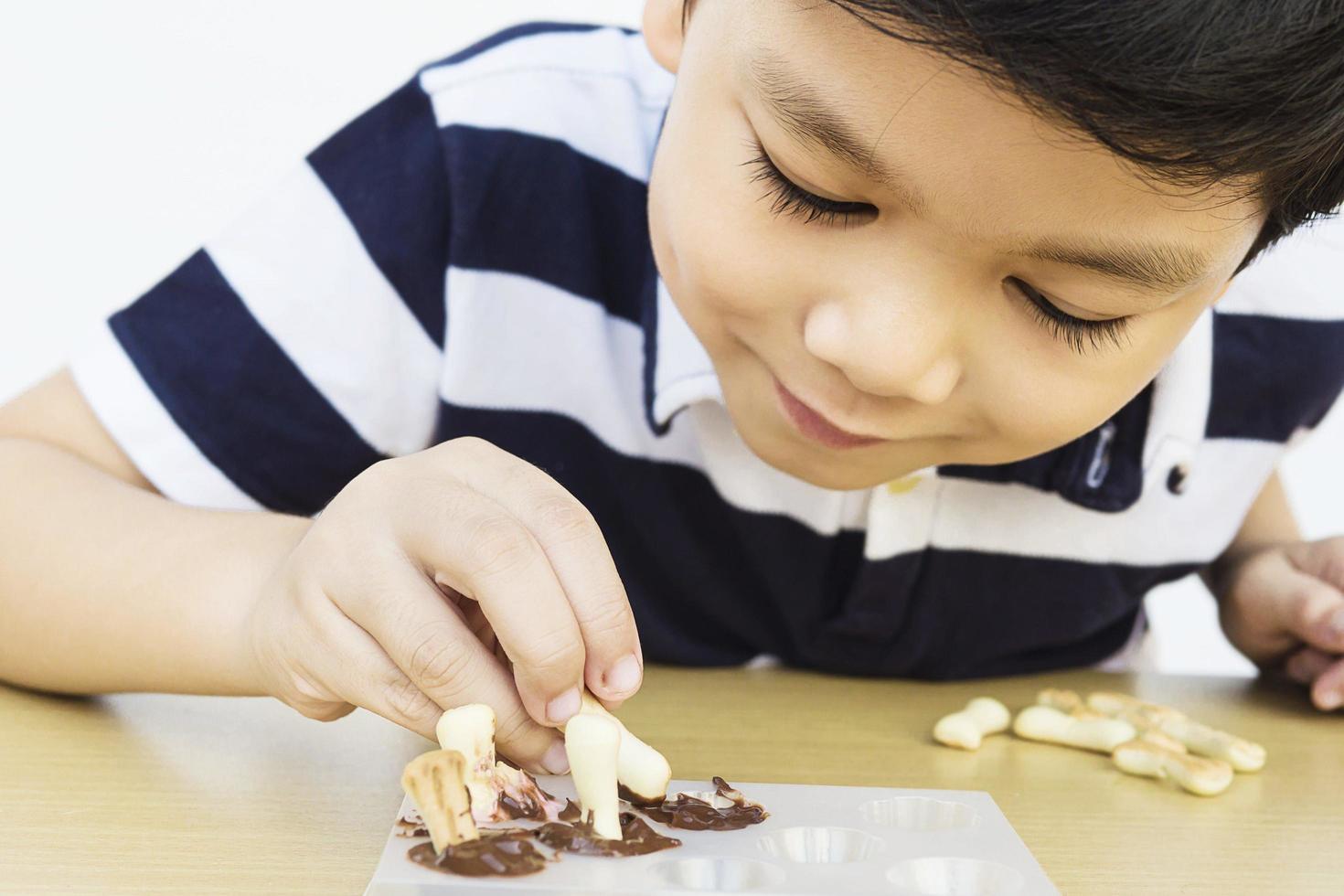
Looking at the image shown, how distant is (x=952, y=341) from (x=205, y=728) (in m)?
0.32

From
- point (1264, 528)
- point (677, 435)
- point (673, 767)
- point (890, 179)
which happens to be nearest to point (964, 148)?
point (890, 179)

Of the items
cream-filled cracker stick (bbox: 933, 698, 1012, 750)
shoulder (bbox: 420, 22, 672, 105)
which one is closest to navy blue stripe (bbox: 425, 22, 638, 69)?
shoulder (bbox: 420, 22, 672, 105)

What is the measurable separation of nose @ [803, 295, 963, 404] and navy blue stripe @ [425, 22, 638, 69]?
39 centimetres

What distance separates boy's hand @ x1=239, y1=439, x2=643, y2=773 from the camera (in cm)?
41

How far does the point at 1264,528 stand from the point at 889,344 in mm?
577

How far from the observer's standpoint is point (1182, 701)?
68 cm

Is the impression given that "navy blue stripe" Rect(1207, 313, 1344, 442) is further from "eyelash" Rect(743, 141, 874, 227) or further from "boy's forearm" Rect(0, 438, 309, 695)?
"boy's forearm" Rect(0, 438, 309, 695)

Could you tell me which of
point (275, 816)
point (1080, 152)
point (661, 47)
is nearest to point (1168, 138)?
point (1080, 152)

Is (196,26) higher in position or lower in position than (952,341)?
higher

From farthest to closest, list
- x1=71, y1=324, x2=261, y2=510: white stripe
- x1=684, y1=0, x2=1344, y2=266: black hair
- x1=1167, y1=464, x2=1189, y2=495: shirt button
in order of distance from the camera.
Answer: x1=1167, y1=464, x2=1189, y2=495: shirt button, x1=71, y1=324, x2=261, y2=510: white stripe, x1=684, y1=0, x2=1344, y2=266: black hair

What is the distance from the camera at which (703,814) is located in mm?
419

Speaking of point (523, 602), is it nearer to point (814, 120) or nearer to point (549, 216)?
point (814, 120)

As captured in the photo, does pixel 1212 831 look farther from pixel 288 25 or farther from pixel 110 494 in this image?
pixel 288 25

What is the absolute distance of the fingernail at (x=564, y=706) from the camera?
16.4 inches
